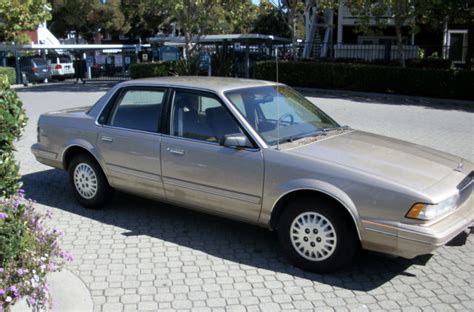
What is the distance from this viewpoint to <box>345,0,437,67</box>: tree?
1823 centimetres

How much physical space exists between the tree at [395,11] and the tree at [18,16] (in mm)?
13168

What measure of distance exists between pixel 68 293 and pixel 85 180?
2220 millimetres

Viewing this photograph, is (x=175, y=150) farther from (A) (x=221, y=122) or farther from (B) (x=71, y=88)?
(B) (x=71, y=88)

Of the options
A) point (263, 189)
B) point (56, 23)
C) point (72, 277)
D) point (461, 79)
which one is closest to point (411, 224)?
point (263, 189)

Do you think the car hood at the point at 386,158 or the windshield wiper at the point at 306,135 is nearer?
the car hood at the point at 386,158

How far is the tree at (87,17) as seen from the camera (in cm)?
4428

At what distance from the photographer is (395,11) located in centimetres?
1902

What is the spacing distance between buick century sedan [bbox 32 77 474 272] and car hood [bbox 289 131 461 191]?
0.01m

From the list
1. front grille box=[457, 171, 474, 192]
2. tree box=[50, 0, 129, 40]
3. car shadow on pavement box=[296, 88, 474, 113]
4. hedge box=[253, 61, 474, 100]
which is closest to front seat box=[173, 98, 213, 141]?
front grille box=[457, 171, 474, 192]

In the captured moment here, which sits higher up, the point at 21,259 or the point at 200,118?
the point at 200,118

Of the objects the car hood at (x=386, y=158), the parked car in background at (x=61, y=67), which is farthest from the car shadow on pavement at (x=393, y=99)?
the parked car in background at (x=61, y=67)

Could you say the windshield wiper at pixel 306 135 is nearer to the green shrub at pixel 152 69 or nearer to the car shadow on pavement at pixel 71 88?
the green shrub at pixel 152 69

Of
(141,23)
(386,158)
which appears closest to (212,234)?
(386,158)

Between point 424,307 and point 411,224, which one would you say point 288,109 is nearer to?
point 411,224
